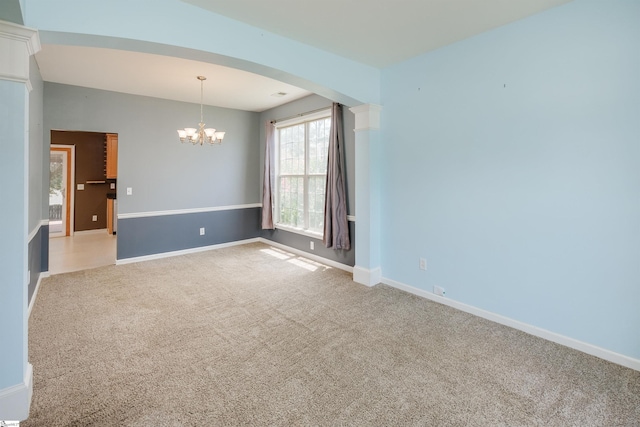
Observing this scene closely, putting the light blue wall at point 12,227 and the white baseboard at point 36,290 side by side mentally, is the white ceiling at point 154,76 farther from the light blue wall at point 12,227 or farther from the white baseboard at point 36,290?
the white baseboard at point 36,290

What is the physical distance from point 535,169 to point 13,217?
367 centimetres

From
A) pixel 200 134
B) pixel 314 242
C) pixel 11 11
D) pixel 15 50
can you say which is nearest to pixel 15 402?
pixel 15 50

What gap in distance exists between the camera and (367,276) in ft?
12.7

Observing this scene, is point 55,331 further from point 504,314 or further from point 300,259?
point 504,314

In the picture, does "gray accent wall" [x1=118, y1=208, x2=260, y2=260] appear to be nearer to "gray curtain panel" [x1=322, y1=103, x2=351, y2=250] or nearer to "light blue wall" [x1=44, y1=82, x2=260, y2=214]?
"light blue wall" [x1=44, y1=82, x2=260, y2=214]

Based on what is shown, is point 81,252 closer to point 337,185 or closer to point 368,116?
point 337,185

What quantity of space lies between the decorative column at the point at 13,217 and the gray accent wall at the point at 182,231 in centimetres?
339

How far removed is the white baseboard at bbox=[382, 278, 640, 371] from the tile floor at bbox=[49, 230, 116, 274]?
4926 mm

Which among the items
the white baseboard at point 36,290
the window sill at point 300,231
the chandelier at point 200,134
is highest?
the chandelier at point 200,134

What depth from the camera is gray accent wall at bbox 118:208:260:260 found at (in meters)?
4.93

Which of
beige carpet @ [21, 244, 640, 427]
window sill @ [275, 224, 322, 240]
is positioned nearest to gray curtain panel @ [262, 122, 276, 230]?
window sill @ [275, 224, 322, 240]

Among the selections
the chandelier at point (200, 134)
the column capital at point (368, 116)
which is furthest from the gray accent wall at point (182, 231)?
the column capital at point (368, 116)

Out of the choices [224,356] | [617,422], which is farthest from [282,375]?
[617,422]

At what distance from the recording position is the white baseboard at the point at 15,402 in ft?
5.56
